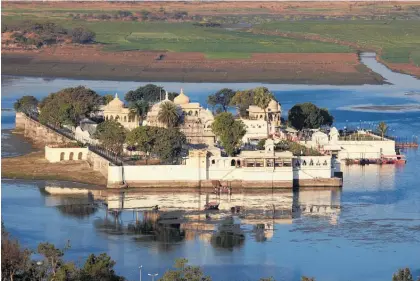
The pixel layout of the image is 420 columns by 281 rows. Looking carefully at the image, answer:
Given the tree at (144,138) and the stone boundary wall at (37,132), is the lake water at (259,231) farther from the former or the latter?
the stone boundary wall at (37,132)

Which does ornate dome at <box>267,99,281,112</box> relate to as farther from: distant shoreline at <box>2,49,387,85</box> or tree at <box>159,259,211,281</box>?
tree at <box>159,259,211,281</box>

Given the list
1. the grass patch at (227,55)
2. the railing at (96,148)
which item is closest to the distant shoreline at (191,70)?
the grass patch at (227,55)

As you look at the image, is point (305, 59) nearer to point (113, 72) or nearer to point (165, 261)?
point (113, 72)

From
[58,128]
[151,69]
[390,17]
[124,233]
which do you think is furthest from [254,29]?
[124,233]

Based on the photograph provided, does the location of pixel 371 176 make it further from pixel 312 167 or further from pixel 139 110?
pixel 139 110

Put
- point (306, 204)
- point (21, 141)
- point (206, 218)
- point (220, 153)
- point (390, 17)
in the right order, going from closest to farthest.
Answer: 1. point (206, 218)
2. point (306, 204)
3. point (220, 153)
4. point (21, 141)
5. point (390, 17)

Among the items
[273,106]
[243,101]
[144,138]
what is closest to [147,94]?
[243,101]
